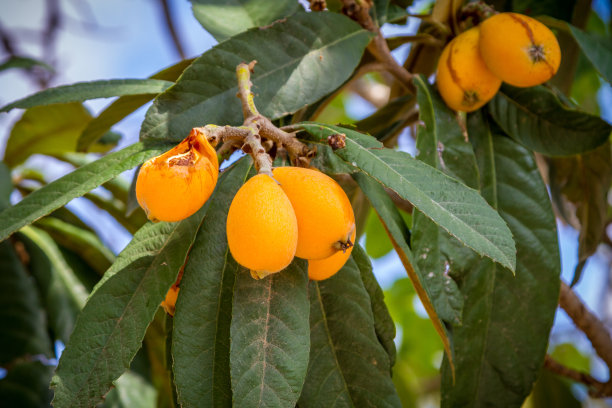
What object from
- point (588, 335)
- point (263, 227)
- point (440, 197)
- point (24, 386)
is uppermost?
point (263, 227)

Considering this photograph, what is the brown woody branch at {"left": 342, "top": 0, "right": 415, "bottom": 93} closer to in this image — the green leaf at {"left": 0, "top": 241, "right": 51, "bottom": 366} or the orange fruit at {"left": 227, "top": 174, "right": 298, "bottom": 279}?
the orange fruit at {"left": 227, "top": 174, "right": 298, "bottom": 279}

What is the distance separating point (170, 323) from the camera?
103 centimetres

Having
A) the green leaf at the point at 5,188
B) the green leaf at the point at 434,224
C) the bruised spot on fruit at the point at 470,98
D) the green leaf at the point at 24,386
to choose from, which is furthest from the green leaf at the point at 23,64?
the bruised spot on fruit at the point at 470,98

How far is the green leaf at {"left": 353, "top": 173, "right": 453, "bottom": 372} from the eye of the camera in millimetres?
961

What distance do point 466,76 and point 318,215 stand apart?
1.91 feet

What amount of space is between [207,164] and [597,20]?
2.24 metres

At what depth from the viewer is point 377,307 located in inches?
43.7

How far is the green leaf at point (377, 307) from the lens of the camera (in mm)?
1091

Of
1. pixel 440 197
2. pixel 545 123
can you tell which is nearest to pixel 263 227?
pixel 440 197

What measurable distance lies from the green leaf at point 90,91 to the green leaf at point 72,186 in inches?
5.6

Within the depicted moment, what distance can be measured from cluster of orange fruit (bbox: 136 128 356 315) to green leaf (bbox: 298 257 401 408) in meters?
0.21

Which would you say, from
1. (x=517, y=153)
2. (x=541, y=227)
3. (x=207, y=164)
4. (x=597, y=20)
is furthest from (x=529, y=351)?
(x=597, y=20)

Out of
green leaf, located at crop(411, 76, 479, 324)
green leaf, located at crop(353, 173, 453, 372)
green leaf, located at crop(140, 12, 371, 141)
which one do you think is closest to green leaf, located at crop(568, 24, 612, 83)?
green leaf, located at crop(411, 76, 479, 324)

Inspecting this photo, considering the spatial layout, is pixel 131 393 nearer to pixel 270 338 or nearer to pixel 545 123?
pixel 270 338
